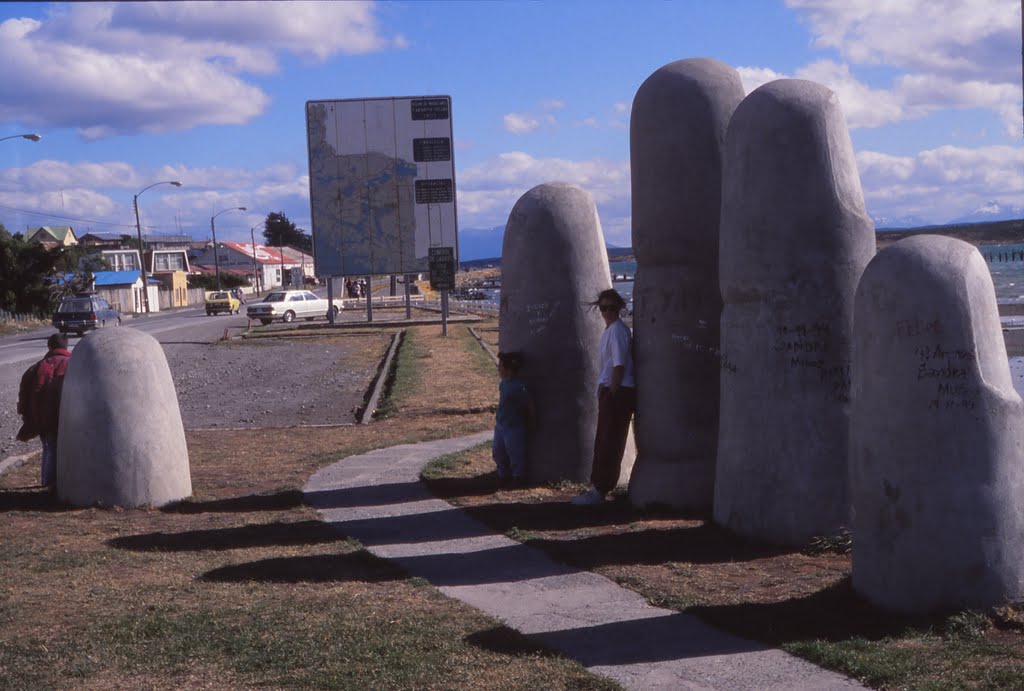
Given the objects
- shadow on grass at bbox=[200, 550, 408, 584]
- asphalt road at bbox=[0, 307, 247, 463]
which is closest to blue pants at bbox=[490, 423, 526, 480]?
shadow on grass at bbox=[200, 550, 408, 584]

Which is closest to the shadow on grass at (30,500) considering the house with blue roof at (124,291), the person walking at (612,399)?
the person walking at (612,399)

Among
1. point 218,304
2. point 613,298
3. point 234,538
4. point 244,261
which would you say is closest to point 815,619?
point 613,298

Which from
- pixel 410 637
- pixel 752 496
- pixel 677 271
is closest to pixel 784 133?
pixel 677 271

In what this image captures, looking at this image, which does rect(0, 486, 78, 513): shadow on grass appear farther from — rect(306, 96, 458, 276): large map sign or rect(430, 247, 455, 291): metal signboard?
rect(306, 96, 458, 276): large map sign

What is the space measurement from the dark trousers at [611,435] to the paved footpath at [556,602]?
1122 mm

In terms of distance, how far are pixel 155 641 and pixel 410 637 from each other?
1.32 m

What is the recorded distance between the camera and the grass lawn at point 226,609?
569cm

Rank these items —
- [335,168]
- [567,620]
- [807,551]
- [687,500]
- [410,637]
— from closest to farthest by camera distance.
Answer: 1. [410,637]
2. [567,620]
3. [807,551]
4. [687,500]
5. [335,168]

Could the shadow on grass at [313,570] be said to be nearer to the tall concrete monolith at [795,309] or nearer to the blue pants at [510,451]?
the tall concrete monolith at [795,309]

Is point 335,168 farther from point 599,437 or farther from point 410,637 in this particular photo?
point 410,637

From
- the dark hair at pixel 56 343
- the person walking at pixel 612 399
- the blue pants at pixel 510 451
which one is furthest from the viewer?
the dark hair at pixel 56 343

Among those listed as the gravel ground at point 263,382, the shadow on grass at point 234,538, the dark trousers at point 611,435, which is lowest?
the gravel ground at point 263,382

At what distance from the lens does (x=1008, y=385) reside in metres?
6.38

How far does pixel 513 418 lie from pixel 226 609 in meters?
4.54
